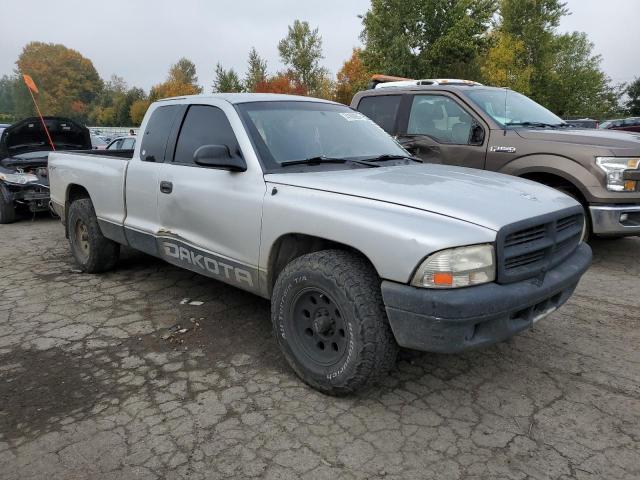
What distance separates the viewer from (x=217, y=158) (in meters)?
3.34

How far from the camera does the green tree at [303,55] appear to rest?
42750 mm

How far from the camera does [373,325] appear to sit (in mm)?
2664

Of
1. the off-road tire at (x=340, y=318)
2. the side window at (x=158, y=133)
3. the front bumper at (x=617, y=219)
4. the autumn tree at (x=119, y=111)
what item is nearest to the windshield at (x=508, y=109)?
the front bumper at (x=617, y=219)

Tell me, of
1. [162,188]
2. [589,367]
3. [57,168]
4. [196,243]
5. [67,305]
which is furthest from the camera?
[57,168]

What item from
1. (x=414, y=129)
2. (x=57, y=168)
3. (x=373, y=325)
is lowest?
(x=373, y=325)

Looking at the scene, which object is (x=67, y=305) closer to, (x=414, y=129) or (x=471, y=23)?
(x=414, y=129)

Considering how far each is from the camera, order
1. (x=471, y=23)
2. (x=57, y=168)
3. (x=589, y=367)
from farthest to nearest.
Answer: (x=471, y=23)
(x=57, y=168)
(x=589, y=367)

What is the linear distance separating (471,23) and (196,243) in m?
26.8

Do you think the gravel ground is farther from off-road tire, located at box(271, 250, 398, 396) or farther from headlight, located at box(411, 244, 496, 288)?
headlight, located at box(411, 244, 496, 288)

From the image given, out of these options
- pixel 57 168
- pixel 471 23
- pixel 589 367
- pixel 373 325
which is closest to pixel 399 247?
pixel 373 325

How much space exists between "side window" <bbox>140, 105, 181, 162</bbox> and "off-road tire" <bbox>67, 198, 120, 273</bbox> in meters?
1.19

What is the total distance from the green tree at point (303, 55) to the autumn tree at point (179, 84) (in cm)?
852

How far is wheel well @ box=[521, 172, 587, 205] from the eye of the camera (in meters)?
5.36

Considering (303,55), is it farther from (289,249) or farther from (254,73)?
(289,249)
